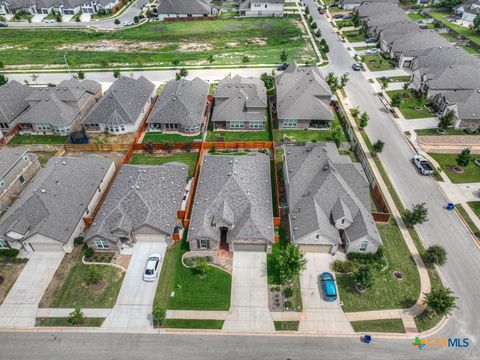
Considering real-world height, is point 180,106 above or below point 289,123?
above

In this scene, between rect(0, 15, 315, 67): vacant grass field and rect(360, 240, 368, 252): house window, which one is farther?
rect(0, 15, 315, 67): vacant grass field

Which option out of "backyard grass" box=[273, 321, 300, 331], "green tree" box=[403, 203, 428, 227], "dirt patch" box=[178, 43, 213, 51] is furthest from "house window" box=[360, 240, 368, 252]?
"dirt patch" box=[178, 43, 213, 51]

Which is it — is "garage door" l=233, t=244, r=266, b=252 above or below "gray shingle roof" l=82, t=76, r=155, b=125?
below

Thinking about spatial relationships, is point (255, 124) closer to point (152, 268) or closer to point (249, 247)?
point (249, 247)

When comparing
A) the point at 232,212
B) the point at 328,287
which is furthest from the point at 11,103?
the point at 328,287

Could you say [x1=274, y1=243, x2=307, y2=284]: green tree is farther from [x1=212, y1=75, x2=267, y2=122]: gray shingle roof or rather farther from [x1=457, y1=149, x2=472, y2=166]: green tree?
[x1=457, y1=149, x2=472, y2=166]: green tree

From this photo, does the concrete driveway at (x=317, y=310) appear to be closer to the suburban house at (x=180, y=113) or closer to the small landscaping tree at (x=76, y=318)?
the small landscaping tree at (x=76, y=318)

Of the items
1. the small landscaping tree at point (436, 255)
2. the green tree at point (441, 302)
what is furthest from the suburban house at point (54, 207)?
the small landscaping tree at point (436, 255)

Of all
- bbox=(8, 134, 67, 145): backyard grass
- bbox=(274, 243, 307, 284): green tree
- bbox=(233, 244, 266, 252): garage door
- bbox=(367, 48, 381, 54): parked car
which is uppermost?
bbox=(367, 48, 381, 54): parked car
